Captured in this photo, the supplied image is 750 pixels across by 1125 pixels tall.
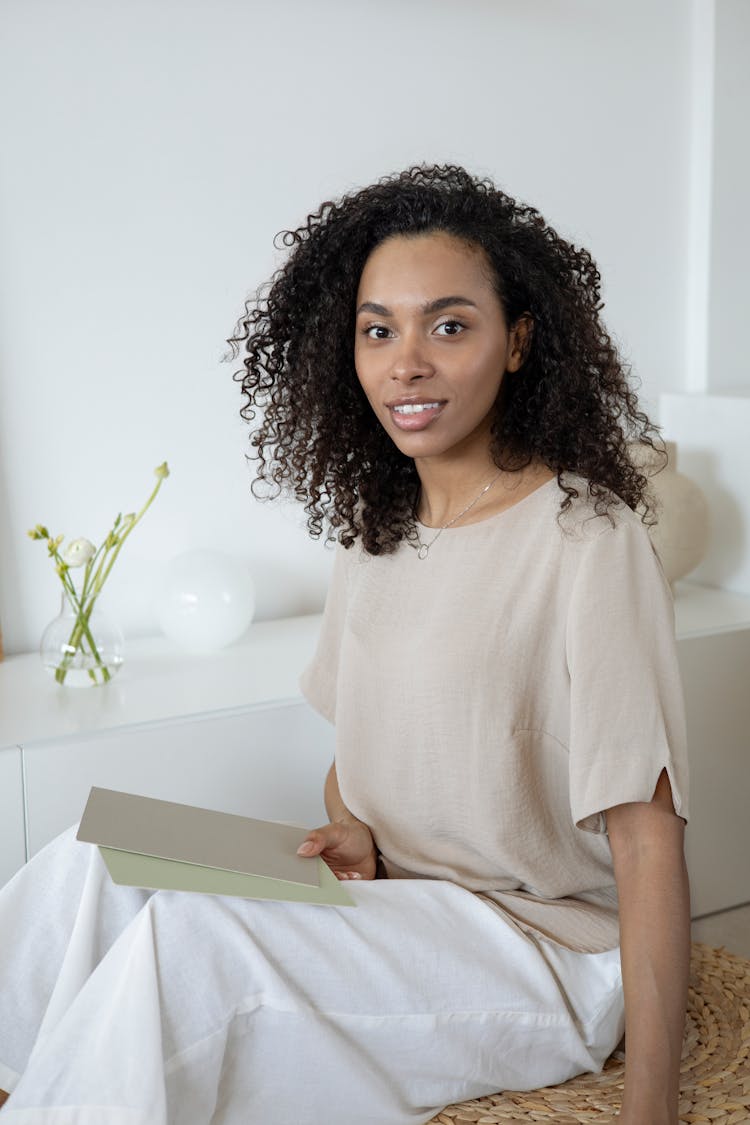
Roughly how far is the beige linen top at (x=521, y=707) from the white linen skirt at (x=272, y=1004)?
86 millimetres

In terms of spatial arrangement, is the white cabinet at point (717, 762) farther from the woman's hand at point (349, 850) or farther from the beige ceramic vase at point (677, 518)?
the woman's hand at point (349, 850)

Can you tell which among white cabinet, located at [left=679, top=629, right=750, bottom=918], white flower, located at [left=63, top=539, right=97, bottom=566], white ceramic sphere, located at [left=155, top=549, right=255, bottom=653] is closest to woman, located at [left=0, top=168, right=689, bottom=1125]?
white flower, located at [left=63, top=539, right=97, bottom=566]

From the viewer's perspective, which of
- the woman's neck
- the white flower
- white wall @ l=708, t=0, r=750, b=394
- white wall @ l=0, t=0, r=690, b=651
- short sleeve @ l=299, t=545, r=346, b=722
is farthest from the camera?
white wall @ l=708, t=0, r=750, b=394

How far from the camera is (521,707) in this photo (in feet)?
4.51

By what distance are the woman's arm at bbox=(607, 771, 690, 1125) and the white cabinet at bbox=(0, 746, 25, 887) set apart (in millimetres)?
922

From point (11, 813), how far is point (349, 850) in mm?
589

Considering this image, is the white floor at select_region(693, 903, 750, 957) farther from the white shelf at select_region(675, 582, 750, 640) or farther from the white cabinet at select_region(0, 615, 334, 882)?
the white cabinet at select_region(0, 615, 334, 882)

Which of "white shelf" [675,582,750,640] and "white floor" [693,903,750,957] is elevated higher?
"white shelf" [675,582,750,640]

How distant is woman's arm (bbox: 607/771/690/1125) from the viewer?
1205 millimetres

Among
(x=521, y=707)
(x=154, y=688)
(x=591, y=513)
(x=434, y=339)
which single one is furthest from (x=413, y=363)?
(x=154, y=688)

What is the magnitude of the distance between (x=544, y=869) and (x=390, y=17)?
1.75 m

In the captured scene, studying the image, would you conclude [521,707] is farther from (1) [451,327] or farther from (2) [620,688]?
(1) [451,327]

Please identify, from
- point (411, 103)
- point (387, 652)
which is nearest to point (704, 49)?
→ point (411, 103)

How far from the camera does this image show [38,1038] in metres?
1.19
